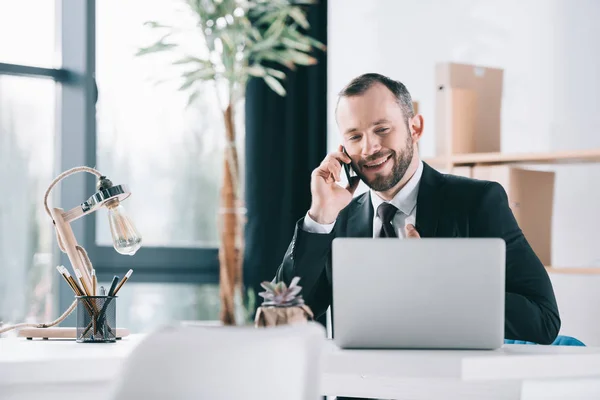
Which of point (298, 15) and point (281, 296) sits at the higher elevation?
point (298, 15)

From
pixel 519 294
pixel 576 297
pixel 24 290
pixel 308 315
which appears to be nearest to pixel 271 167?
pixel 24 290

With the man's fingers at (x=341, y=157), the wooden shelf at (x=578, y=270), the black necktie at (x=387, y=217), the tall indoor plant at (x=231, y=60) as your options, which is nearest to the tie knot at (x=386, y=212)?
the black necktie at (x=387, y=217)

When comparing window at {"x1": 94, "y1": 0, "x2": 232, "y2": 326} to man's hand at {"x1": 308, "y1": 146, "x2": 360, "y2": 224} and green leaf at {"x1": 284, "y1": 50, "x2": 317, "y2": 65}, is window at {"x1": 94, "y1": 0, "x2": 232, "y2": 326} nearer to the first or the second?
green leaf at {"x1": 284, "y1": 50, "x2": 317, "y2": 65}

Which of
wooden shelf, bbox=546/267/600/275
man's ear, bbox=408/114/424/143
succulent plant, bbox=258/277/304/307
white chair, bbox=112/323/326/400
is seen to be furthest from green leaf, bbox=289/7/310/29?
white chair, bbox=112/323/326/400

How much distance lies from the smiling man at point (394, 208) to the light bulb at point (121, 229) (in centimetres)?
60

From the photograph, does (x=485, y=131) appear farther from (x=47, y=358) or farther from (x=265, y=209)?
(x=47, y=358)

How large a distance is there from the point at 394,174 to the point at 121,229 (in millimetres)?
1062

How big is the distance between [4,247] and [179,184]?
955mm

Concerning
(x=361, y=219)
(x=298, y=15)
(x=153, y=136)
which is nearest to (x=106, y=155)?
(x=153, y=136)

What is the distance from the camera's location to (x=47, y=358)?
1533 millimetres

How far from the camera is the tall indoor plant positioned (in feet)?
14.4

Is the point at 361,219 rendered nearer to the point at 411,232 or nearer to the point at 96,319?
the point at 411,232

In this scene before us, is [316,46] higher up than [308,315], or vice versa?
[316,46]

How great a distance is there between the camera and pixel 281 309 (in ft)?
5.52
